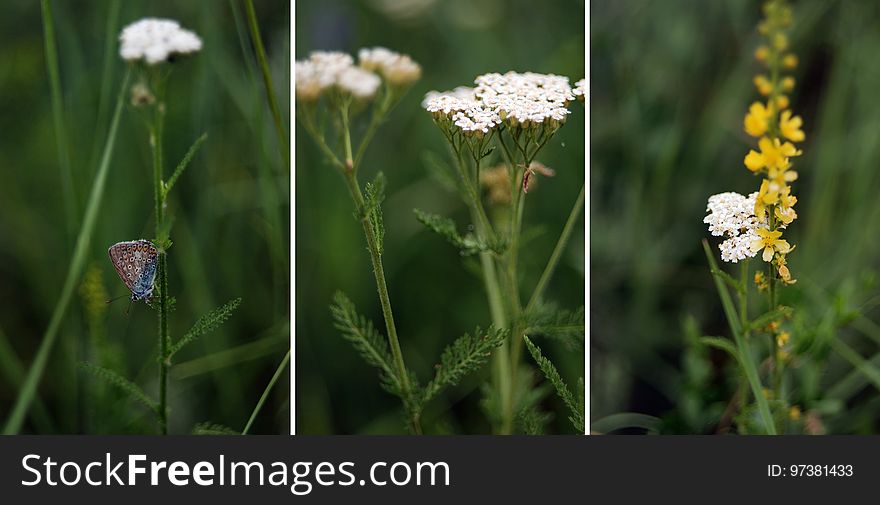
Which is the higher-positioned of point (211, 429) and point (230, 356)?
point (230, 356)

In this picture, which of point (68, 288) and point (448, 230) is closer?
point (448, 230)

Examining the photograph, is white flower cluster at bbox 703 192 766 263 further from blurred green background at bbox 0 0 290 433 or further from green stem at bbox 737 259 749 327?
blurred green background at bbox 0 0 290 433

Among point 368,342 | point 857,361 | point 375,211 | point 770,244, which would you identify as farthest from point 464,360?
point 857,361

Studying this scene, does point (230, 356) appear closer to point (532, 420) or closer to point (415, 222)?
point (415, 222)

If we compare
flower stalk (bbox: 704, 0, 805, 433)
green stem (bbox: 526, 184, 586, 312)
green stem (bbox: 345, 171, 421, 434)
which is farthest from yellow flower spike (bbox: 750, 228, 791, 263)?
green stem (bbox: 345, 171, 421, 434)

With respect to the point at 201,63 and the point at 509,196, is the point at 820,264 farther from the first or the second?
the point at 201,63

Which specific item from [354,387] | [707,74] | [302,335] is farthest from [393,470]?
[707,74]

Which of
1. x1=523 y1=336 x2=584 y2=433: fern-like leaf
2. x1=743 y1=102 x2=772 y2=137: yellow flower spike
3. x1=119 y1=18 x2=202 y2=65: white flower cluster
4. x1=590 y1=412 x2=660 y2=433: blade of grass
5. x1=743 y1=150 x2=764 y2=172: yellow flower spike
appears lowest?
x1=590 y1=412 x2=660 y2=433: blade of grass
